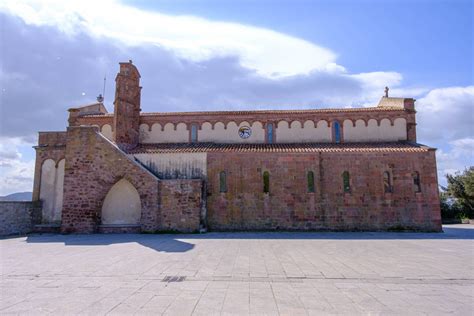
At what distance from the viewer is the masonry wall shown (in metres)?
17.4

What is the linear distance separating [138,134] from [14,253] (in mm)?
12251

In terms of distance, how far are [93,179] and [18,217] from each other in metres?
4.85

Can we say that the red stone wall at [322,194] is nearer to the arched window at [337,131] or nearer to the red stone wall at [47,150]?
the arched window at [337,131]

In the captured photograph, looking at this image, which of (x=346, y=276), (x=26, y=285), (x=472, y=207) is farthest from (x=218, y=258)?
(x=472, y=207)

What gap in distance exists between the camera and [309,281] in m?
7.10

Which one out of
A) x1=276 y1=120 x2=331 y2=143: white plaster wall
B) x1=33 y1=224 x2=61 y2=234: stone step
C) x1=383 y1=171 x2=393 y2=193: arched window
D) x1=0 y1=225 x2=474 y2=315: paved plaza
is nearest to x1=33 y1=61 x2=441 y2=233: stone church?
x1=383 y1=171 x2=393 y2=193: arched window

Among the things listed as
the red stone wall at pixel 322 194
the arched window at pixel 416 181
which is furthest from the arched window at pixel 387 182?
the arched window at pixel 416 181

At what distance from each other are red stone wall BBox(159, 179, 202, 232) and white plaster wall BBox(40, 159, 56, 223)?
288 inches

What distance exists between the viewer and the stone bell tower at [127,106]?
2058 centimetres

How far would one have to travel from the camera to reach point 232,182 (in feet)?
63.2

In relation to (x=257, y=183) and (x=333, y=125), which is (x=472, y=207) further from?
(x=257, y=183)

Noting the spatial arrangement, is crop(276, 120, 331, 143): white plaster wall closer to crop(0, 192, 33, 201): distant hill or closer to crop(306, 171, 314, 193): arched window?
crop(306, 171, 314, 193): arched window

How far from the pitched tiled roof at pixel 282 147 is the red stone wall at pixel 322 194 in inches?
14.7

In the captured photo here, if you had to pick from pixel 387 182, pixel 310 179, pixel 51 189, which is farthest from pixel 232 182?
pixel 51 189
